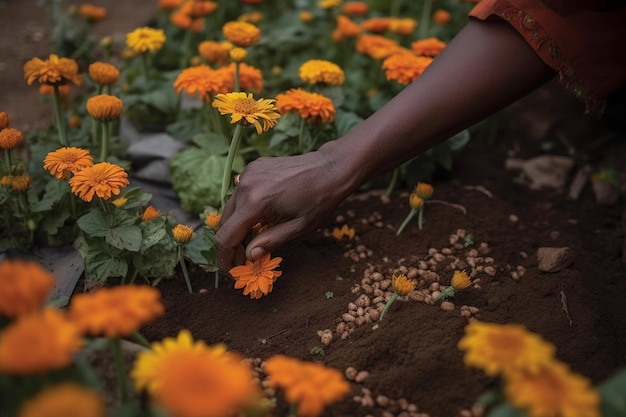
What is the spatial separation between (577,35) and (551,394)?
1341 mm

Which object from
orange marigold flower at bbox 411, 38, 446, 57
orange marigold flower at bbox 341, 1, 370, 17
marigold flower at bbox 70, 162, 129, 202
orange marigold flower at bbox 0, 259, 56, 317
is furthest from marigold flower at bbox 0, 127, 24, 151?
orange marigold flower at bbox 341, 1, 370, 17

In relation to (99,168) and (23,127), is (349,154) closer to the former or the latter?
(99,168)

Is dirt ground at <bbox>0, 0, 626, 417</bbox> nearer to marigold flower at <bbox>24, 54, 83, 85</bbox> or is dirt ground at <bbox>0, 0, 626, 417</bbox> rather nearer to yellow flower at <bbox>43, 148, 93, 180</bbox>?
yellow flower at <bbox>43, 148, 93, 180</bbox>

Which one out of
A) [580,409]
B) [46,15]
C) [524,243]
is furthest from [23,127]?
[580,409]

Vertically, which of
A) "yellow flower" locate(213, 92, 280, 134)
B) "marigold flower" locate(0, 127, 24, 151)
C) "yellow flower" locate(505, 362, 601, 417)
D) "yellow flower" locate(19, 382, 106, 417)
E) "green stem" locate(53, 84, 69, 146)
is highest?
"yellow flower" locate(19, 382, 106, 417)

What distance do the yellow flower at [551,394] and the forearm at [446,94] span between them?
0.98 m

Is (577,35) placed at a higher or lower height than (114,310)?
higher

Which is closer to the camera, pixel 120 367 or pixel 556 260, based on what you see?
pixel 120 367

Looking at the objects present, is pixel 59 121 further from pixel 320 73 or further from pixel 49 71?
pixel 320 73

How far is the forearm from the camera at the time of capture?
206cm

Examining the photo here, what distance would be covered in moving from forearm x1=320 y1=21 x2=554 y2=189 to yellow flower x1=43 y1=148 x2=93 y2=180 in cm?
70

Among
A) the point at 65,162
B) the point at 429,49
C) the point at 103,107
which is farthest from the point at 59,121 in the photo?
the point at 429,49

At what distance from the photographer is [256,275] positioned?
2.00 meters

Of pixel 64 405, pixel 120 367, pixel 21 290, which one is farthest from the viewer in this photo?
pixel 120 367
